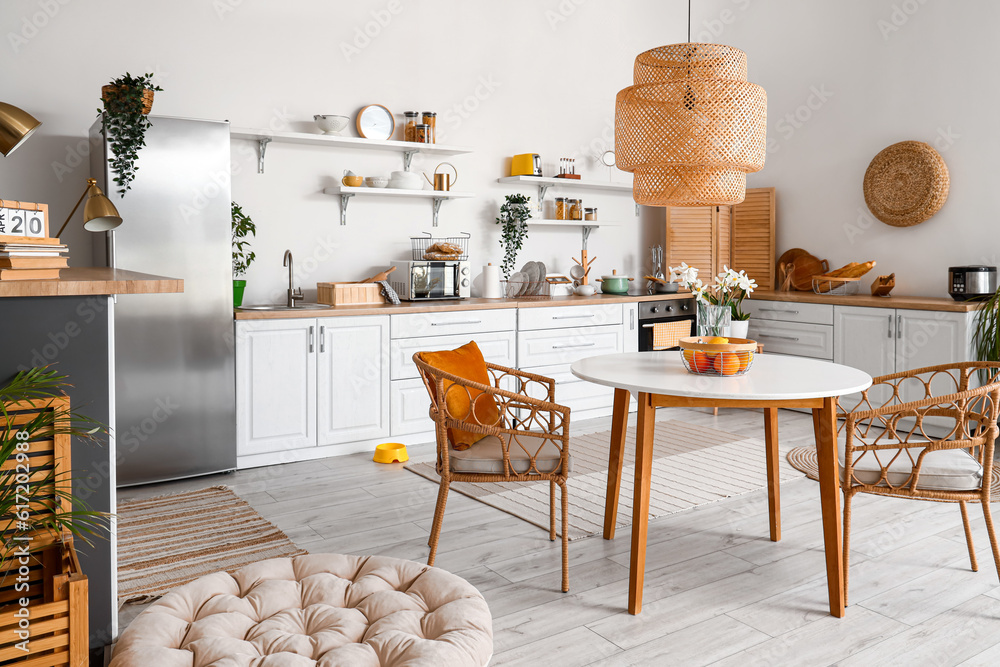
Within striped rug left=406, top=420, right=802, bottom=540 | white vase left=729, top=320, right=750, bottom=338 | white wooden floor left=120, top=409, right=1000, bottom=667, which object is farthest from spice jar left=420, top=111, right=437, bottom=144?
white vase left=729, top=320, right=750, bottom=338

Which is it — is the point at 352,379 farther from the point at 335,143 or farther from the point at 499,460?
the point at 499,460

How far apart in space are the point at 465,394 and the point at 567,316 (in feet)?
8.18

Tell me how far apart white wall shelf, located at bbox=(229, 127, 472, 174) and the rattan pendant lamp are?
2.19 metres

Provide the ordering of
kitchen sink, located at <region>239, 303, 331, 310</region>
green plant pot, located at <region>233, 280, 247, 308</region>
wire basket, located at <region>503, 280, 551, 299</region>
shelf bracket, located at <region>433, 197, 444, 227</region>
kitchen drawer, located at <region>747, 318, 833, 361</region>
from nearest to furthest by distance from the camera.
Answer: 1. green plant pot, located at <region>233, 280, 247, 308</region>
2. kitchen sink, located at <region>239, 303, 331, 310</region>
3. shelf bracket, located at <region>433, 197, 444, 227</region>
4. kitchen drawer, located at <region>747, 318, 833, 361</region>
5. wire basket, located at <region>503, 280, 551, 299</region>

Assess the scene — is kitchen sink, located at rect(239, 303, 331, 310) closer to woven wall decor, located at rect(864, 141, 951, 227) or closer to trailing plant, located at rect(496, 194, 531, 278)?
trailing plant, located at rect(496, 194, 531, 278)

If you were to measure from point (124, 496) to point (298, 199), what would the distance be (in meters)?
2.03

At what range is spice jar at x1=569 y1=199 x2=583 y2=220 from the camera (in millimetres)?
5816

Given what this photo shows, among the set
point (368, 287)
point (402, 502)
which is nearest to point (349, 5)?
point (368, 287)

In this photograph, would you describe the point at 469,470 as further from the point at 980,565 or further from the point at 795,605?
the point at 980,565

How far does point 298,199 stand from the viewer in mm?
4691

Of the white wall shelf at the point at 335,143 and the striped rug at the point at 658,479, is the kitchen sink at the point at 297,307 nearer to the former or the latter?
the white wall shelf at the point at 335,143

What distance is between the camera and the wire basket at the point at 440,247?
16.1 ft

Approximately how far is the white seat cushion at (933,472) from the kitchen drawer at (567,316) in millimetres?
2661

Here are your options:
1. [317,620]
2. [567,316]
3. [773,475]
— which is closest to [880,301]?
[567,316]
